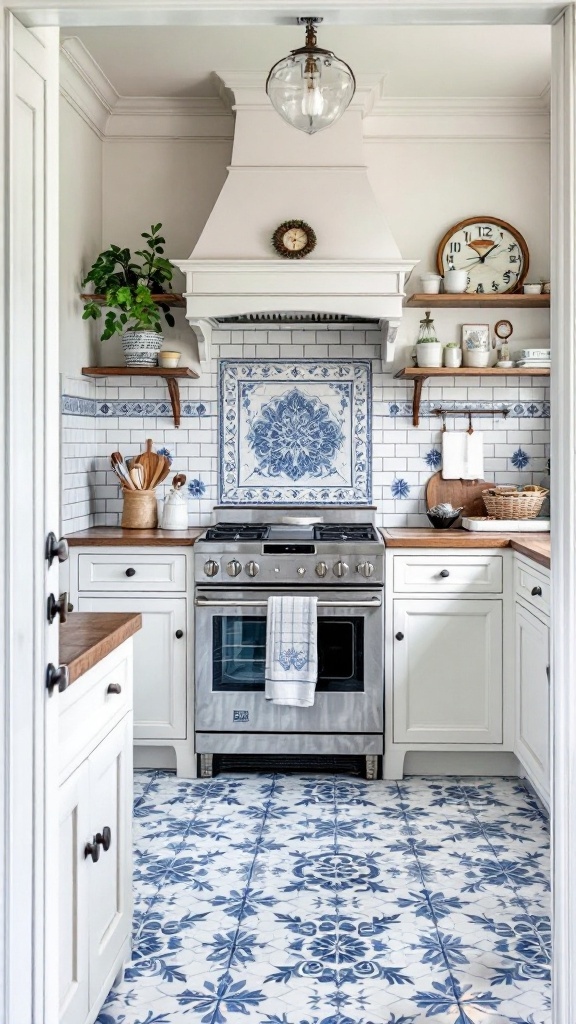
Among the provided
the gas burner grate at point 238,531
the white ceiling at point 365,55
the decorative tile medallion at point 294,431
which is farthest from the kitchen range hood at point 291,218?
the gas burner grate at point 238,531

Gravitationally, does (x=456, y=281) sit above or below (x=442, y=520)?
above

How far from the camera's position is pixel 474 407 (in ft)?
14.1

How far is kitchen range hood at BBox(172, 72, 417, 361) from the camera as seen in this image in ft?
12.5

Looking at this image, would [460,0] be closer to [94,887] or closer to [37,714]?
[37,714]

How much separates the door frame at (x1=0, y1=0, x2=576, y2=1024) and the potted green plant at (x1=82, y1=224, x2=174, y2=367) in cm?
242

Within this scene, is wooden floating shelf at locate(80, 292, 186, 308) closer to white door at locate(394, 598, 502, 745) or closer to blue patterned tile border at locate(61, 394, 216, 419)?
blue patterned tile border at locate(61, 394, 216, 419)

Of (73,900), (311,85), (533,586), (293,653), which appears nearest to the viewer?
(73,900)

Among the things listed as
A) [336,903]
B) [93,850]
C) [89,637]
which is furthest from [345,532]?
[93,850]

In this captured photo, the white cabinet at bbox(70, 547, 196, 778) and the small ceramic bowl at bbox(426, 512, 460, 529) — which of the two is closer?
the white cabinet at bbox(70, 547, 196, 778)

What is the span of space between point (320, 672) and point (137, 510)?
3.60 ft

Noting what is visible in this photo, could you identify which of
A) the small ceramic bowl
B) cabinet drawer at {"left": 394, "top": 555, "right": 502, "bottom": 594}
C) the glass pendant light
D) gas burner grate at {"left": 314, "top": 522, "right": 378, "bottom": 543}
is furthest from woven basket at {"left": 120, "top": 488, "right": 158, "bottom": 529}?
the glass pendant light

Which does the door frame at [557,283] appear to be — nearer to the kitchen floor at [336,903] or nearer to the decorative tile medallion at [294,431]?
the kitchen floor at [336,903]

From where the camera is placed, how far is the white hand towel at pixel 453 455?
4273 millimetres

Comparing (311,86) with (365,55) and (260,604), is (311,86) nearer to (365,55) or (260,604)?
(365,55)
